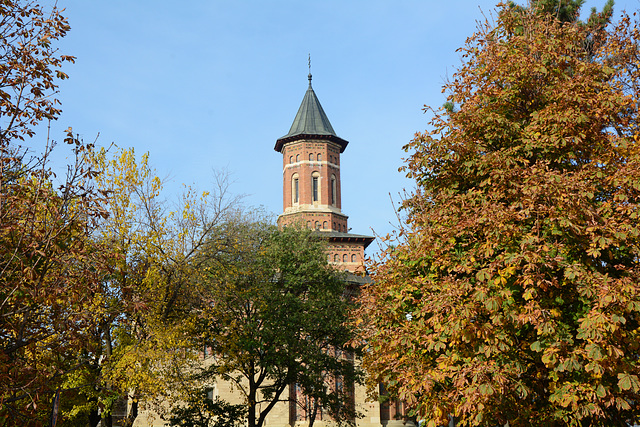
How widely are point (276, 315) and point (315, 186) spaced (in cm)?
3090

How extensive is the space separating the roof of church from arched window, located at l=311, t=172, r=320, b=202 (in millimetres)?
3783

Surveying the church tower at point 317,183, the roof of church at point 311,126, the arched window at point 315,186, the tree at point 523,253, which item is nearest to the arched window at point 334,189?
the church tower at point 317,183

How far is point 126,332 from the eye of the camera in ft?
58.7

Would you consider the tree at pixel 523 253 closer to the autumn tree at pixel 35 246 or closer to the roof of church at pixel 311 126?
the autumn tree at pixel 35 246

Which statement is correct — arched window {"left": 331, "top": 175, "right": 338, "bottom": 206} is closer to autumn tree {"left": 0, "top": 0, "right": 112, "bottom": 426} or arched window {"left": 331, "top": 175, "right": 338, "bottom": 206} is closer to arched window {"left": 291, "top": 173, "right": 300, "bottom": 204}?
arched window {"left": 291, "top": 173, "right": 300, "bottom": 204}

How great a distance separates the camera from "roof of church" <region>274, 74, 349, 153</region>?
179 ft

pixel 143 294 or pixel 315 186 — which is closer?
pixel 143 294

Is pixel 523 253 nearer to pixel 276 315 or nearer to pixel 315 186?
pixel 276 315

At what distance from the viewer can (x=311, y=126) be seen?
55375mm

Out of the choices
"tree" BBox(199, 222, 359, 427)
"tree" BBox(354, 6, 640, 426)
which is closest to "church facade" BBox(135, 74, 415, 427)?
"tree" BBox(199, 222, 359, 427)

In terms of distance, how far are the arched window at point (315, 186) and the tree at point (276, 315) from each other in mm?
26434

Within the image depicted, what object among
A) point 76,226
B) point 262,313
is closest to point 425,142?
point 76,226

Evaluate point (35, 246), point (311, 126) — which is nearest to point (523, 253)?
point (35, 246)

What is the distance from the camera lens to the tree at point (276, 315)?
71.4ft
